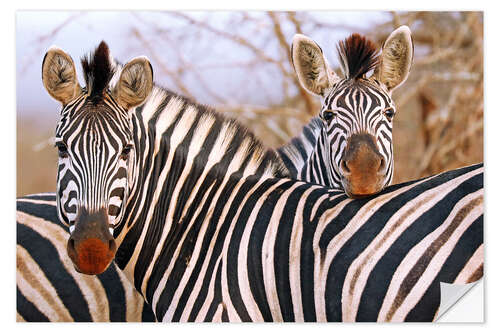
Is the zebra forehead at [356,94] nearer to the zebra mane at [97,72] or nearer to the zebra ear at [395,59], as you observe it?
the zebra ear at [395,59]

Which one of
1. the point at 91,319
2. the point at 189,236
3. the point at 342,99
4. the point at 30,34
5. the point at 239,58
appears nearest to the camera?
the point at 189,236

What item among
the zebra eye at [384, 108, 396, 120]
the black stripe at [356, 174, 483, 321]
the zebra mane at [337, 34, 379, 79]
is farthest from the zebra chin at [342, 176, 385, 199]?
the zebra mane at [337, 34, 379, 79]

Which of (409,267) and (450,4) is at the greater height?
(450,4)

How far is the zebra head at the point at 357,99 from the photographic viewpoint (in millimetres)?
2912

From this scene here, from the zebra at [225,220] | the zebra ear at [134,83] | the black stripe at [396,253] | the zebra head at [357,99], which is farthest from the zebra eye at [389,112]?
the zebra ear at [134,83]

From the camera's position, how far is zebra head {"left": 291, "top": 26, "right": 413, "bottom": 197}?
2.91 m

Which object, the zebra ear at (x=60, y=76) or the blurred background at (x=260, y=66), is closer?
the zebra ear at (x=60, y=76)

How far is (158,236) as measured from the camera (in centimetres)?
280

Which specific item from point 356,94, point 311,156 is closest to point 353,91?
point 356,94

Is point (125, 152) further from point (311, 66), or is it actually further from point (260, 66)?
point (260, 66)

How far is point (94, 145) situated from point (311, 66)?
141cm

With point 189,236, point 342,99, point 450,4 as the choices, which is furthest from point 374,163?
point 450,4
